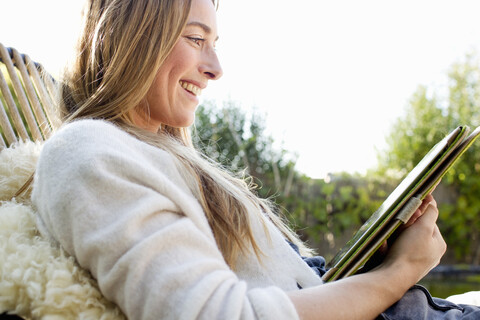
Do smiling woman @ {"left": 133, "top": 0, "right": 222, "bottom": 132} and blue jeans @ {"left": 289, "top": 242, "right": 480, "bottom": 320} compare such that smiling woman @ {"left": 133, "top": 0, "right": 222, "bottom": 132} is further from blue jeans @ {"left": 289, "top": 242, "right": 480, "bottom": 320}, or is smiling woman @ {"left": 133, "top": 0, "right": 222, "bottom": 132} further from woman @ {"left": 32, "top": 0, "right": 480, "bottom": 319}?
blue jeans @ {"left": 289, "top": 242, "right": 480, "bottom": 320}

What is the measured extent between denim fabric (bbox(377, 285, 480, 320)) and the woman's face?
0.82m

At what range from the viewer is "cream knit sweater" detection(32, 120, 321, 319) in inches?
30.6

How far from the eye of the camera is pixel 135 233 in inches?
32.2

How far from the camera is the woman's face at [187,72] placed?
1.31 metres

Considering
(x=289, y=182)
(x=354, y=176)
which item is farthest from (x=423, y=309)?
(x=354, y=176)

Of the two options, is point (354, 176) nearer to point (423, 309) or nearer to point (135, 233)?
point (423, 309)

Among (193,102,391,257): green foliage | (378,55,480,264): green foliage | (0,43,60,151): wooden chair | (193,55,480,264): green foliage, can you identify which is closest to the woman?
(0,43,60,151): wooden chair

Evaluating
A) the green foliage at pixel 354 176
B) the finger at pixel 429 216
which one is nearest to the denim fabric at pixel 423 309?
Answer: the finger at pixel 429 216

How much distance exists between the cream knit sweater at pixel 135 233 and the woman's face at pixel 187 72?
1.20ft

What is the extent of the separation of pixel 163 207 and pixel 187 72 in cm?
59

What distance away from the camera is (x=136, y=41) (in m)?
1.24

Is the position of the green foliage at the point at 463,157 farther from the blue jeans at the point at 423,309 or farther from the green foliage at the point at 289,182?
the blue jeans at the point at 423,309

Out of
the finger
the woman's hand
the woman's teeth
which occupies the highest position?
the woman's teeth

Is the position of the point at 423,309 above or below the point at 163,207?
below
